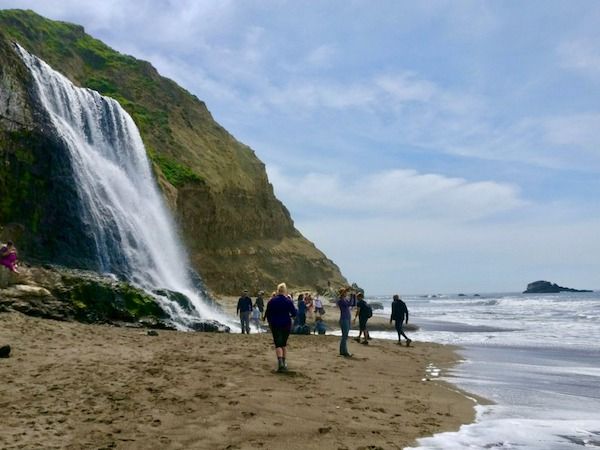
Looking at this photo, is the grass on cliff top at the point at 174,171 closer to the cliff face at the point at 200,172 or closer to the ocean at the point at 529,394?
the cliff face at the point at 200,172

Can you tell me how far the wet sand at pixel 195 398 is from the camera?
577 centimetres

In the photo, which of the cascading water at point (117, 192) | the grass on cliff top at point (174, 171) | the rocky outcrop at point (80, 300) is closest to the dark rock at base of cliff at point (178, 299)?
the cascading water at point (117, 192)

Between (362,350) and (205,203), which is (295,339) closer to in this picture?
(362,350)

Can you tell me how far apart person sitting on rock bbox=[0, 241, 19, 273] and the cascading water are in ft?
16.5

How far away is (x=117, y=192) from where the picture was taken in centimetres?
2645

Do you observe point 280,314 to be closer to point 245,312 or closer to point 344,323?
point 344,323

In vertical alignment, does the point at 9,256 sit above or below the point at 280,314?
above

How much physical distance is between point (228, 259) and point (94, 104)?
22258 mm

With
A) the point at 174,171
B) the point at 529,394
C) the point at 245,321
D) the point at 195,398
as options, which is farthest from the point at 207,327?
the point at 174,171

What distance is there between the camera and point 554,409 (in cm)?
841

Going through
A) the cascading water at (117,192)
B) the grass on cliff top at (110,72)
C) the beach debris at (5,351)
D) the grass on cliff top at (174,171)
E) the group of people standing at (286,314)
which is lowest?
the beach debris at (5,351)

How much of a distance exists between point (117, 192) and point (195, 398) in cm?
2086

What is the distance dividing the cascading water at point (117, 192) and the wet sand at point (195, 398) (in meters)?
7.42

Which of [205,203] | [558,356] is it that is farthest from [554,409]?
[205,203]
